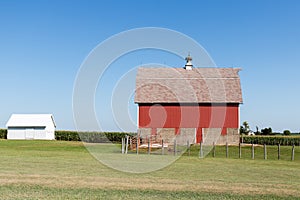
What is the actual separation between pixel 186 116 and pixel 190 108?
3.00 feet

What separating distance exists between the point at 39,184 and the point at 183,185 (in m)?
4.27

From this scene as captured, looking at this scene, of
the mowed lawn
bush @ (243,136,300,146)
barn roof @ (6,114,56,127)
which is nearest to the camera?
the mowed lawn

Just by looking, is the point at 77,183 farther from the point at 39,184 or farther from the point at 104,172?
the point at 104,172

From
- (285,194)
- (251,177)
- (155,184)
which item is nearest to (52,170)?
(155,184)

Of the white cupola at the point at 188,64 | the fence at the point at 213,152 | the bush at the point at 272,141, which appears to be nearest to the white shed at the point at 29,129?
the white cupola at the point at 188,64

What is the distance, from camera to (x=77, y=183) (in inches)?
506

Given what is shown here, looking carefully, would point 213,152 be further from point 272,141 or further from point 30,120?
point 30,120

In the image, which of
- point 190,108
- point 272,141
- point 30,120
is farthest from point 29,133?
point 272,141

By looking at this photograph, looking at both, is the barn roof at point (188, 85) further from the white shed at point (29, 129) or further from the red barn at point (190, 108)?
the white shed at point (29, 129)

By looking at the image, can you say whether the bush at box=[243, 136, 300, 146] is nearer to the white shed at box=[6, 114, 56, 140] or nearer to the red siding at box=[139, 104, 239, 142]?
the red siding at box=[139, 104, 239, 142]

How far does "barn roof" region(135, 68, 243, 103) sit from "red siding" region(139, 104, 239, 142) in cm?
65

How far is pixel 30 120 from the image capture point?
70.2 metres

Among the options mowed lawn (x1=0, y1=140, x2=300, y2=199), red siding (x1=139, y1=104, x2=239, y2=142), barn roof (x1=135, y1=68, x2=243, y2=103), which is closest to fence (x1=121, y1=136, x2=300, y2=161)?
red siding (x1=139, y1=104, x2=239, y2=142)

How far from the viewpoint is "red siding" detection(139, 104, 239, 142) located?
42219 mm
